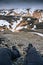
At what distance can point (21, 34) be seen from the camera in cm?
286

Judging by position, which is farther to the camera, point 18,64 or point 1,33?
point 1,33

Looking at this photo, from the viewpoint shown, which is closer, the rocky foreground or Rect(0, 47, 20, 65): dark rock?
Rect(0, 47, 20, 65): dark rock

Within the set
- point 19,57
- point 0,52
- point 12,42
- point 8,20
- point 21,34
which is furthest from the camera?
point 8,20

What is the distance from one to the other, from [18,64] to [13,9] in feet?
→ 5.60

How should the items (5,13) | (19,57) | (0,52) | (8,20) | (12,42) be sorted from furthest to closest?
(5,13) < (8,20) < (12,42) < (19,57) < (0,52)

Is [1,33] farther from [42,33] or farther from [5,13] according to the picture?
[5,13]

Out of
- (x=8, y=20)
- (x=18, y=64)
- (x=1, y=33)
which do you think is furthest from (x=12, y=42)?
(x=8, y=20)

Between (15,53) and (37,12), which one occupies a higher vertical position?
(37,12)

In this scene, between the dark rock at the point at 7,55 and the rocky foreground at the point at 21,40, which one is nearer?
the dark rock at the point at 7,55

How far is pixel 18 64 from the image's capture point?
212 cm

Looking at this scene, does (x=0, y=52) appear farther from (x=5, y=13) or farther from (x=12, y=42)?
(x=5, y=13)

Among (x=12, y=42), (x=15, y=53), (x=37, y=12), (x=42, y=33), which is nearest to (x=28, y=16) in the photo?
(x=37, y=12)

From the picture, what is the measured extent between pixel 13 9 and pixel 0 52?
5.68ft

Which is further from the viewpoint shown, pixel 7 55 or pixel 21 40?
pixel 21 40
